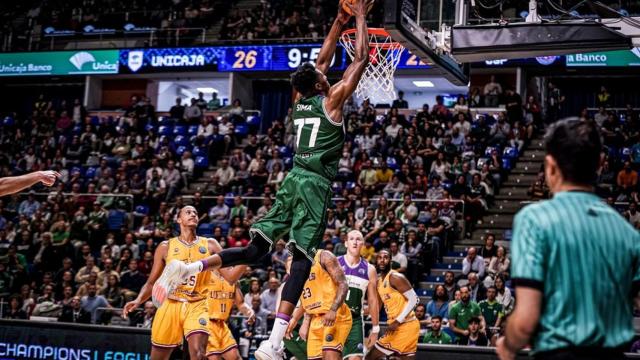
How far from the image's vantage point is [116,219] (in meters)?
20.2

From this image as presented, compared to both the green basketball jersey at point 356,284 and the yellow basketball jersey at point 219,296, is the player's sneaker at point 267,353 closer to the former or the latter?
the yellow basketball jersey at point 219,296

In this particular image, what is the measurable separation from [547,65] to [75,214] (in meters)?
13.2

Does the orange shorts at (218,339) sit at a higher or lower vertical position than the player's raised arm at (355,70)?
lower

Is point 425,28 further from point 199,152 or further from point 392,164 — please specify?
point 199,152

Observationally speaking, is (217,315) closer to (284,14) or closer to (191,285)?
(191,285)

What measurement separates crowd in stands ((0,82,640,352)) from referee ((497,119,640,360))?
9.25 m

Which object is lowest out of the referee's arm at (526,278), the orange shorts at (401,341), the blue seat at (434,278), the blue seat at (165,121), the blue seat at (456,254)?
the orange shorts at (401,341)

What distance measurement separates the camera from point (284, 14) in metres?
26.2

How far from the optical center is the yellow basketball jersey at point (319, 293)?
9.69 m

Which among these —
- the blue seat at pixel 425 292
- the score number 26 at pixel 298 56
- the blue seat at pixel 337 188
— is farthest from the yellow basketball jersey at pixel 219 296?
the score number 26 at pixel 298 56

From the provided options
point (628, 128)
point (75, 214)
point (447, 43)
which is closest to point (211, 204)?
point (75, 214)

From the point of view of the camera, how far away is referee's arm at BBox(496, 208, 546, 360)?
10.9ft

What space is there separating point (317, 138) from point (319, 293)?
10.5 feet

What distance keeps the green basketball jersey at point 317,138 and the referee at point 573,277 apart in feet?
12.2
